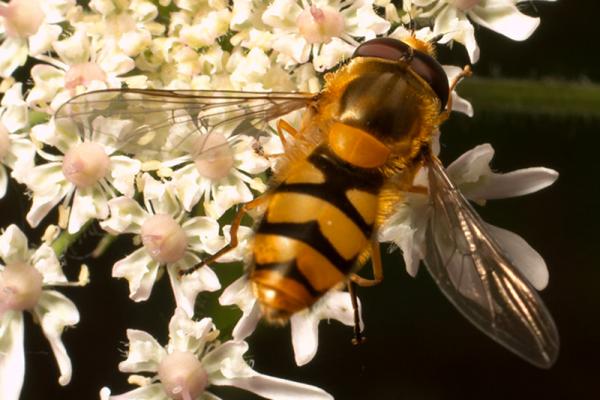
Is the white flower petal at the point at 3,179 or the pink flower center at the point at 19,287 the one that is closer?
the pink flower center at the point at 19,287

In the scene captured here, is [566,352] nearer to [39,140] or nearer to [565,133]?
[565,133]

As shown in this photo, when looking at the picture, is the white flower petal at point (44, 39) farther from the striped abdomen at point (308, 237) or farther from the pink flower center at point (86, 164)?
the striped abdomen at point (308, 237)

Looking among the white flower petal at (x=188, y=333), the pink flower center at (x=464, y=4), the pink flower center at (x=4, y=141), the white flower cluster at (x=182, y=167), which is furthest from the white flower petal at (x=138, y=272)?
the pink flower center at (x=464, y=4)

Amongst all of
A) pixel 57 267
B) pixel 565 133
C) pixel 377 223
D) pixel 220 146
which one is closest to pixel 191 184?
pixel 220 146

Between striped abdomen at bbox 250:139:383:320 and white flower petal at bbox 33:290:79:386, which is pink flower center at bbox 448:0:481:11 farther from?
white flower petal at bbox 33:290:79:386

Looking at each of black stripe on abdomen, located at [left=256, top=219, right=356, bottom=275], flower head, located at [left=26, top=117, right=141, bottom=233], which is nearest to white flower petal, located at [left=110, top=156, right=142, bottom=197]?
flower head, located at [left=26, top=117, right=141, bottom=233]

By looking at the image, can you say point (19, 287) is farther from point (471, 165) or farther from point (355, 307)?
point (471, 165)
